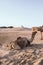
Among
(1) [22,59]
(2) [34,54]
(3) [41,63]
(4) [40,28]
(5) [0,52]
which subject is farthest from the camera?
(4) [40,28]

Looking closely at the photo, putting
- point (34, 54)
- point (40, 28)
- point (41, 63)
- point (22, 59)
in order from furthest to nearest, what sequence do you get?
point (40, 28) → point (34, 54) → point (22, 59) → point (41, 63)

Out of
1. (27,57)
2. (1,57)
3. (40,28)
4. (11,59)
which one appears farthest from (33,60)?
(40,28)

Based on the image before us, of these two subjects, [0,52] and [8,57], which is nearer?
[8,57]

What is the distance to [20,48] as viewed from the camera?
6.98 metres

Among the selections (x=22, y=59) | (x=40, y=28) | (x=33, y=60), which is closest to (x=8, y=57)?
(x=22, y=59)

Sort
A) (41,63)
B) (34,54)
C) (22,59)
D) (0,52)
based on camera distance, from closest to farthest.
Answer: (41,63)
(22,59)
(34,54)
(0,52)

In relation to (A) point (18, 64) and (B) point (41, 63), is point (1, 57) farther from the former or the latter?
(B) point (41, 63)

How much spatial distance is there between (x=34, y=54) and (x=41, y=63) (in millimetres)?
882

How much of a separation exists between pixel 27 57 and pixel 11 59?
63cm

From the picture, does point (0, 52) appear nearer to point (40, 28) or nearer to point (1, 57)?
point (1, 57)

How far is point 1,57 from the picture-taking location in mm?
6184

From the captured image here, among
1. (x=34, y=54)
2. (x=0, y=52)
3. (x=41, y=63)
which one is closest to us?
(x=41, y=63)

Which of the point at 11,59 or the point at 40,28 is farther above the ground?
the point at 40,28

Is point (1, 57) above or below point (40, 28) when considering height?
below
